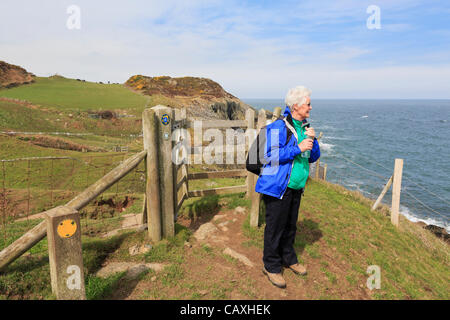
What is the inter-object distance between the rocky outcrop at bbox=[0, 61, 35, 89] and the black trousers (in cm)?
5394

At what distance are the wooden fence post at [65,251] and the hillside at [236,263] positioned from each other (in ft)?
1.73

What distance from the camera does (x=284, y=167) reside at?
3865 millimetres

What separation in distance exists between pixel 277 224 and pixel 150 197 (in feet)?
6.87

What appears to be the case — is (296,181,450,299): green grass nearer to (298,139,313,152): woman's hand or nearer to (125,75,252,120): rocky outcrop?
(298,139,313,152): woman's hand

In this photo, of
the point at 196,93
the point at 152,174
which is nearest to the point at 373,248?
the point at 152,174

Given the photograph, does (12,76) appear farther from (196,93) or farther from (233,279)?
(233,279)

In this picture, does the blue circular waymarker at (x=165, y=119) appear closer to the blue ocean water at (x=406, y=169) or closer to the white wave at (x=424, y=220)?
the blue ocean water at (x=406, y=169)

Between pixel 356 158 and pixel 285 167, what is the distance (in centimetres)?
4033

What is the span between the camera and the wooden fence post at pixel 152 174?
4363 millimetres

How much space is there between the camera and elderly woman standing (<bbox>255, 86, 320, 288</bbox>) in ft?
12.5

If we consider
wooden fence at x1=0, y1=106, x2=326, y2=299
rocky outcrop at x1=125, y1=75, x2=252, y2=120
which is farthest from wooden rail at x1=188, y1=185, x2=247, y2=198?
rocky outcrop at x1=125, y1=75, x2=252, y2=120

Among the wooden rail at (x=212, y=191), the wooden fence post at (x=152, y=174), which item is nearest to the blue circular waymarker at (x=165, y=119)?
the wooden fence post at (x=152, y=174)
